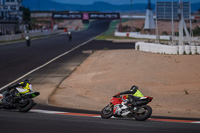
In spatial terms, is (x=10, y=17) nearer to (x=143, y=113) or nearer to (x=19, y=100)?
(x=19, y=100)

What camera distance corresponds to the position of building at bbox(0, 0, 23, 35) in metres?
87.4

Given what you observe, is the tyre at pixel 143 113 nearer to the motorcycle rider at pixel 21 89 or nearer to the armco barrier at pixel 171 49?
the motorcycle rider at pixel 21 89

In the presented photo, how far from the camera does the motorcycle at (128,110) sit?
10.5 meters

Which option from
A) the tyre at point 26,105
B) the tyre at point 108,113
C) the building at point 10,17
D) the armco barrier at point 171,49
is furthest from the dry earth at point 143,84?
the building at point 10,17

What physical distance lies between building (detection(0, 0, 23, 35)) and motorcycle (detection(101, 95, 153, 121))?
73.6 metres

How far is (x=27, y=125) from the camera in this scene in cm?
991

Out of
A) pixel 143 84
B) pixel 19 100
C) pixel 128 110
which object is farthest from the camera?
pixel 143 84

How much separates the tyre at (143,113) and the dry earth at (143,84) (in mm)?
2270

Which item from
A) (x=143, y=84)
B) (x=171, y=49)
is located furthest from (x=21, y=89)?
(x=171, y=49)

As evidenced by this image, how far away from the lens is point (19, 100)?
1203 centimetres

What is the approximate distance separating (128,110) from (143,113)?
0.52 metres

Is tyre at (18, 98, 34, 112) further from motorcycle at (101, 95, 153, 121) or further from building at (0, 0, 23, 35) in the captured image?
building at (0, 0, 23, 35)

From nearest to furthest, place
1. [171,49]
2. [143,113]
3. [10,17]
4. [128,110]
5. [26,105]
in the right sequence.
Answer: [143,113]
[128,110]
[26,105]
[171,49]
[10,17]

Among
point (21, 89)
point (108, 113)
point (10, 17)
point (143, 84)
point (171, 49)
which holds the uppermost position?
point (10, 17)
